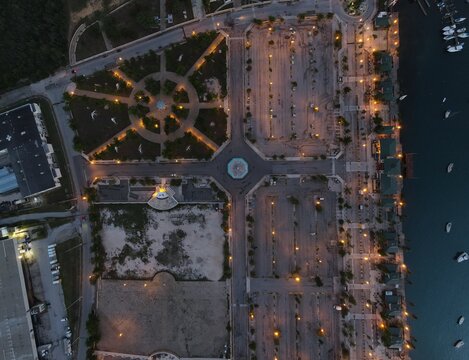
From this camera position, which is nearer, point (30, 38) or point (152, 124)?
point (30, 38)

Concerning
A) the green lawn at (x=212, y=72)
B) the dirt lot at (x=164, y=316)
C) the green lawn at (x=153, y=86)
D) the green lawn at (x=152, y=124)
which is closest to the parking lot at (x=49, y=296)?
the dirt lot at (x=164, y=316)

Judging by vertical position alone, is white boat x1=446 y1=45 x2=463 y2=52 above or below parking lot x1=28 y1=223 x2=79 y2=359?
above

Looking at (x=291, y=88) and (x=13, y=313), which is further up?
(x=291, y=88)

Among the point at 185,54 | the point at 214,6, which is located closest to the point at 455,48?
the point at 214,6

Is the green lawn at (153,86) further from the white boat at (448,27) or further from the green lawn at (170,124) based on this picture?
the white boat at (448,27)

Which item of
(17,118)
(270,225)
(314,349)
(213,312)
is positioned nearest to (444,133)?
(270,225)

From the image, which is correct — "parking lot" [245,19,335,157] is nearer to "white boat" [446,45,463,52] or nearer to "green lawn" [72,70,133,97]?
"white boat" [446,45,463,52]

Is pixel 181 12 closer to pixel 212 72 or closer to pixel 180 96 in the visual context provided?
pixel 212 72

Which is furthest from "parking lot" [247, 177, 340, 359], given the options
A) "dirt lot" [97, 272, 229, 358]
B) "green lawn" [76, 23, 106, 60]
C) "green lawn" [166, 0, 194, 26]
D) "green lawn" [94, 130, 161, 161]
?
"green lawn" [76, 23, 106, 60]
